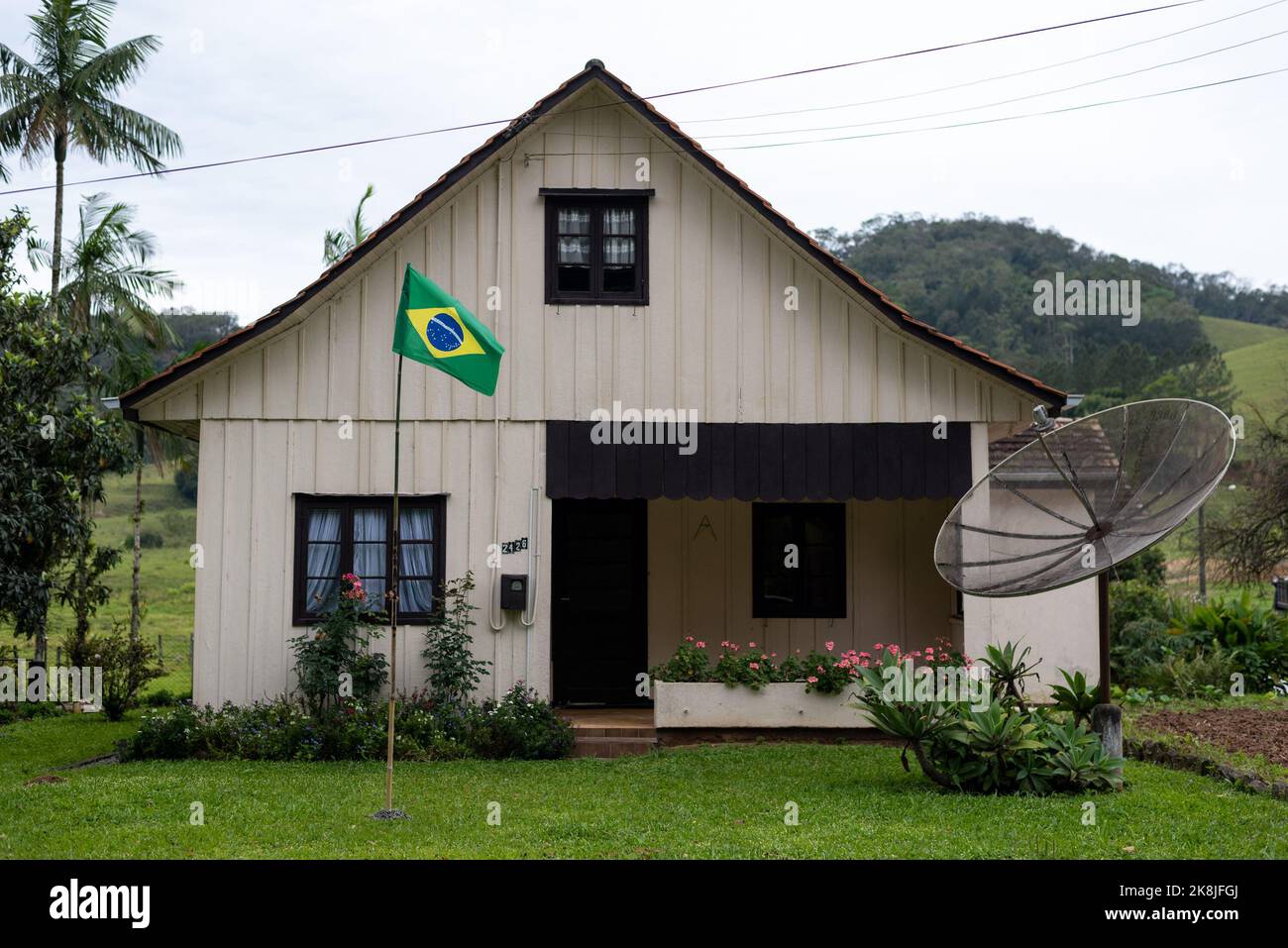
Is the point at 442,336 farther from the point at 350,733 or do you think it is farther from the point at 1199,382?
the point at 1199,382

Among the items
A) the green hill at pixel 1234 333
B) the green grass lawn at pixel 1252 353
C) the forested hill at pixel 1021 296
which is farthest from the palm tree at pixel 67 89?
the green hill at pixel 1234 333

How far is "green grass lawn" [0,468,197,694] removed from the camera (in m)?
27.0

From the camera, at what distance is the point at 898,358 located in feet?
42.5

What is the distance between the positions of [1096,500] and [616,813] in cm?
453

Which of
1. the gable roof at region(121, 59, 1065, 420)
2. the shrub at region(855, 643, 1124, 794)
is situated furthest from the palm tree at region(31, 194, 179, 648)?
the shrub at region(855, 643, 1124, 794)

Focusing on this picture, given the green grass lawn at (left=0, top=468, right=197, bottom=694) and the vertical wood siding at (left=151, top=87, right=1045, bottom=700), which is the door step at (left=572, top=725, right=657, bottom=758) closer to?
the vertical wood siding at (left=151, top=87, right=1045, bottom=700)

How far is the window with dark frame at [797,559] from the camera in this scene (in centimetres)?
1507

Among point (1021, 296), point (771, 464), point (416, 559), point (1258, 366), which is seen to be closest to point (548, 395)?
point (416, 559)

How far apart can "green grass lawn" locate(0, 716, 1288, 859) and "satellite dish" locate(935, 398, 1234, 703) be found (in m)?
1.60

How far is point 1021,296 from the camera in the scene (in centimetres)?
5956

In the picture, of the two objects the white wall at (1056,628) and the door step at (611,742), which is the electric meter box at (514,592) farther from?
the white wall at (1056,628)

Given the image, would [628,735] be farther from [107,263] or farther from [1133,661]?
[107,263]

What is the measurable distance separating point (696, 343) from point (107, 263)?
1452cm
